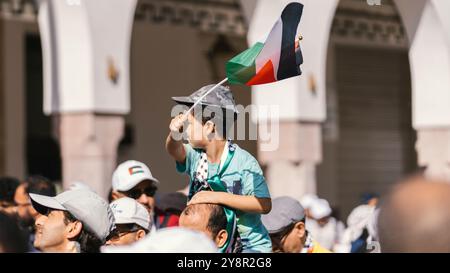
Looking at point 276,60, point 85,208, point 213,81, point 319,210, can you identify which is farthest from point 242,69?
point 213,81

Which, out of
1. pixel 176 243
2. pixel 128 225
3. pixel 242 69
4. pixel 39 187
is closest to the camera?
pixel 176 243

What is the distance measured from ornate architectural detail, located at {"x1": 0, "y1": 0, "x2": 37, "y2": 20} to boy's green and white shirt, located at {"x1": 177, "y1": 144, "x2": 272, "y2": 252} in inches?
309

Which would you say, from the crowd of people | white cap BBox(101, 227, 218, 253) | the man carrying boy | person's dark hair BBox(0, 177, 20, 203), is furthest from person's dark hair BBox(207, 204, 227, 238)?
person's dark hair BBox(0, 177, 20, 203)

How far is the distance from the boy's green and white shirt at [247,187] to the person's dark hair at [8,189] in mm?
2672

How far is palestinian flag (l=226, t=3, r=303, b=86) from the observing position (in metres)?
3.72

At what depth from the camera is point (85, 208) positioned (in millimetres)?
3553

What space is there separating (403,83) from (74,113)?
8.98 m

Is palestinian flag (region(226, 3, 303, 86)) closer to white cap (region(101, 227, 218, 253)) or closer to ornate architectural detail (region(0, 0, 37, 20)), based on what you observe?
white cap (region(101, 227, 218, 253))

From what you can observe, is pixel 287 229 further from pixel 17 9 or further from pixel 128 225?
pixel 17 9

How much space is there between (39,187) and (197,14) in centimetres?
693

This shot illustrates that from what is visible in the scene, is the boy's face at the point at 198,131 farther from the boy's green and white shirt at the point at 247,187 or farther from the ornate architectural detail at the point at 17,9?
the ornate architectural detail at the point at 17,9

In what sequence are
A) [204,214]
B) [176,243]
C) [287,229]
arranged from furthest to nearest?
[287,229] < [204,214] < [176,243]

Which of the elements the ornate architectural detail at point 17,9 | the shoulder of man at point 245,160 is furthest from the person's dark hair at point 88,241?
the ornate architectural detail at point 17,9

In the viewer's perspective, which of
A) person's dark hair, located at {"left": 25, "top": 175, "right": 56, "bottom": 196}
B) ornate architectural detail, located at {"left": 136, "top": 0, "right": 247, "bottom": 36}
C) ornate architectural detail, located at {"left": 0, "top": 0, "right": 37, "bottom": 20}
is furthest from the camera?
ornate architectural detail, located at {"left": 136, "top": 0, "right": 247, "bottom": 36}
